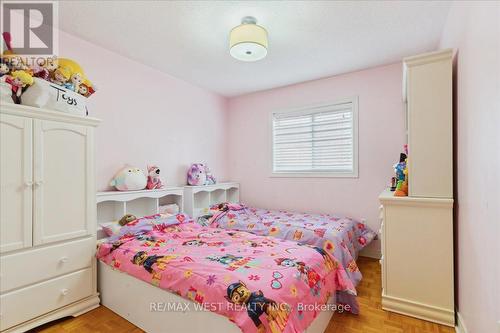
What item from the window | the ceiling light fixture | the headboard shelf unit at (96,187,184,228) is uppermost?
Answer: the ceiling light fixture

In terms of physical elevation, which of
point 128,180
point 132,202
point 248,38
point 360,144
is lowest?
point 132,202

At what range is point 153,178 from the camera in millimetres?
2854

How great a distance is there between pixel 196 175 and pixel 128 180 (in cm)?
101

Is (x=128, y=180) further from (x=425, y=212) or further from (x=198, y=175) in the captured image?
(x=425, y=212)

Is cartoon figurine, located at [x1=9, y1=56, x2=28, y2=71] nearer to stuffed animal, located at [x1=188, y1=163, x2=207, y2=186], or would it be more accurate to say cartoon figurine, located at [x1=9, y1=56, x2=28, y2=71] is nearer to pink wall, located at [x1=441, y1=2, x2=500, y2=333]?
stuffed animal, located at [x1=188, y1=163, x2=207, y2=186]

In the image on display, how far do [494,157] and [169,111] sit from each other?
319 cm

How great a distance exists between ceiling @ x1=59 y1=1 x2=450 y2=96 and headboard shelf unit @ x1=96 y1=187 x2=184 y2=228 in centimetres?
155

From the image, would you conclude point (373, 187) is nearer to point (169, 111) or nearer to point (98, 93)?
point (169, 111)

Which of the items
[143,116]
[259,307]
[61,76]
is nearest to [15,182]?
[61,76]

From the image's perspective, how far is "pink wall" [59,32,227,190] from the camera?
8.16 ft

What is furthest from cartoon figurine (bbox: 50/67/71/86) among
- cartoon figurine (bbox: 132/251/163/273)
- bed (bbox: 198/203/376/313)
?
bed (bbox: 198/203/376/313)

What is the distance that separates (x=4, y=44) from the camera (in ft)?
5.68

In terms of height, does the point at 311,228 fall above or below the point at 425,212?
below

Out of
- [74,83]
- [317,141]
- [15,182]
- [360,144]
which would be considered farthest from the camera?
[317,141]
